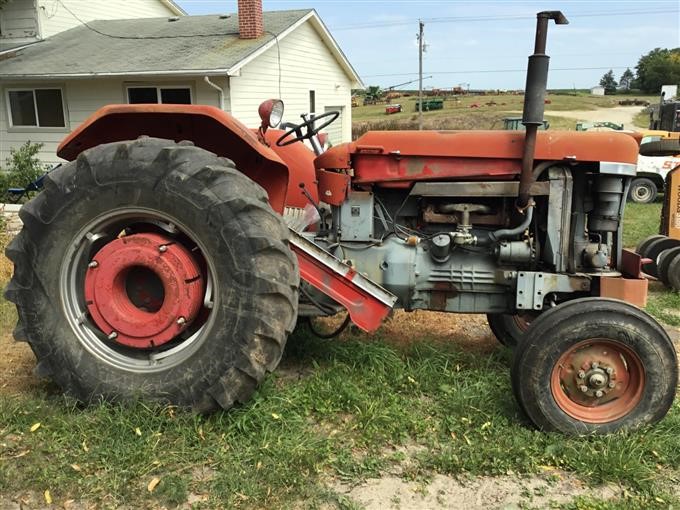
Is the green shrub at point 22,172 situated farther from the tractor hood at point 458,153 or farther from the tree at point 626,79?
the tree at point 626,79

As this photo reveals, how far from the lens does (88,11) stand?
51.3 ft

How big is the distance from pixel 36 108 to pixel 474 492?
14.1 meters

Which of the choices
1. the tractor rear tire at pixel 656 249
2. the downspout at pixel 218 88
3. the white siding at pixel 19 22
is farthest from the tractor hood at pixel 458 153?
the white siding at pixel 19 22

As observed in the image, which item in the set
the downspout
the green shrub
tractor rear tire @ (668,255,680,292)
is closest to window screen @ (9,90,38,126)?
the green shrub

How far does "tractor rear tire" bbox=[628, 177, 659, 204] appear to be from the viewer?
1264 centimetres

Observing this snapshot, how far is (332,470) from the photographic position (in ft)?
8.64

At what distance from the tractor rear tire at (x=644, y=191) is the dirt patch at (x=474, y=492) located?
1151cm

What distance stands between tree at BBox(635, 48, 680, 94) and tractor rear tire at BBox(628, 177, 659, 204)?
180 feet

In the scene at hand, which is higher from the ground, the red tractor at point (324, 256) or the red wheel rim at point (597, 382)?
the red tractor at point (324, 256)

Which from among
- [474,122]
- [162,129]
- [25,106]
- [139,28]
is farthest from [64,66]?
[474,122]

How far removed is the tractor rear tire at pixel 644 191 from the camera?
12.6m

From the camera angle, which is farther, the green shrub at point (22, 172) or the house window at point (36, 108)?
the house window at point (36, 108)

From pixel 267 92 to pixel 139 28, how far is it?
390 cm

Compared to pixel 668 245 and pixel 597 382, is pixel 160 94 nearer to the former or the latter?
pixel 668 245
